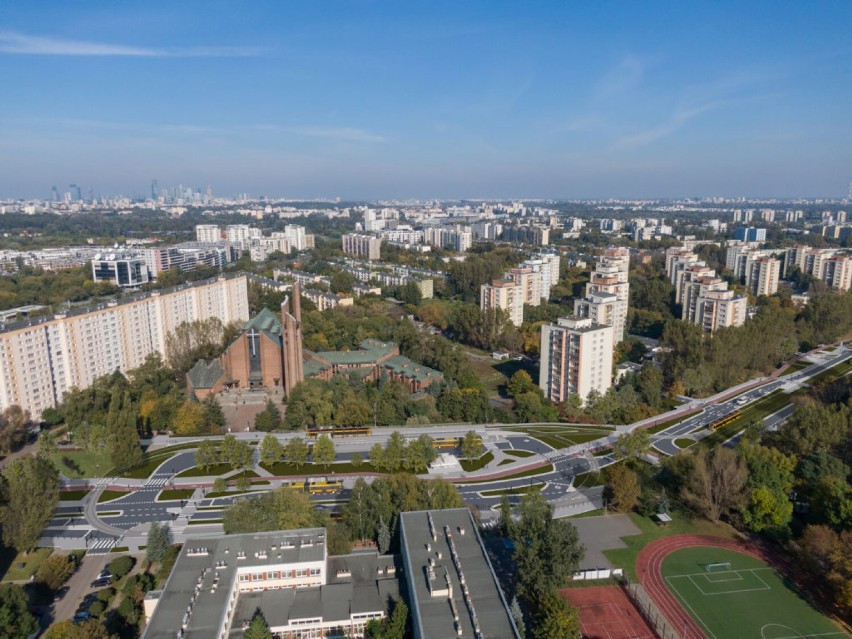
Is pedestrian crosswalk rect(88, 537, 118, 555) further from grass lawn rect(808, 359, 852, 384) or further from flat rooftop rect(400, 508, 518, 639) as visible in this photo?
grass lawn rect(808, 359, 852, 384)

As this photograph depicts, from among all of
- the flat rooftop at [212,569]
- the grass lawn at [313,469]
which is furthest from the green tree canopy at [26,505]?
the grass lawn at [313,469]

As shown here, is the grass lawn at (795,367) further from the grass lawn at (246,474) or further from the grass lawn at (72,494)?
the grass lawn at (72,494)

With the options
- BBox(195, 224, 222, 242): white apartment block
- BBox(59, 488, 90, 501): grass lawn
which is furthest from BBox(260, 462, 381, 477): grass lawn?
BBox(195, 224, 222, 242): white apartment block

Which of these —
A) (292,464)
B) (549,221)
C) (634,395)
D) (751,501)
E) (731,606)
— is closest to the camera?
(731,606)

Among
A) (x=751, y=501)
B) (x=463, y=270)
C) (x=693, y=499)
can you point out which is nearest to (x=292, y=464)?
(x=693, y=499)

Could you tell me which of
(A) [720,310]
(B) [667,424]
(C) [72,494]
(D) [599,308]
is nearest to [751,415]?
(B) [667,424]

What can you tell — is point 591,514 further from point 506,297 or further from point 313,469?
point 506,297

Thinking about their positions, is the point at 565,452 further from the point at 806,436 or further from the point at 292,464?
the point at 292,464
